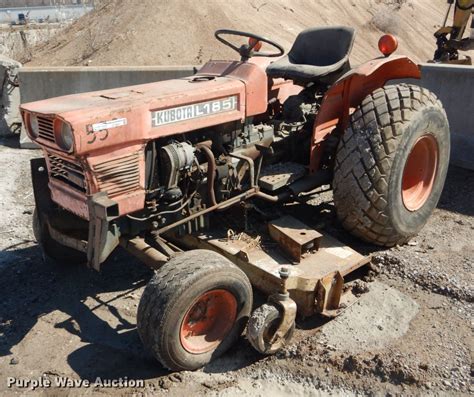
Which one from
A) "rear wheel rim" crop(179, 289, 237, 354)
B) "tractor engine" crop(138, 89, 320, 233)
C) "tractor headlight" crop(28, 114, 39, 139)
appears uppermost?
"tractor headlight" crop(28, 114, 39, 139)

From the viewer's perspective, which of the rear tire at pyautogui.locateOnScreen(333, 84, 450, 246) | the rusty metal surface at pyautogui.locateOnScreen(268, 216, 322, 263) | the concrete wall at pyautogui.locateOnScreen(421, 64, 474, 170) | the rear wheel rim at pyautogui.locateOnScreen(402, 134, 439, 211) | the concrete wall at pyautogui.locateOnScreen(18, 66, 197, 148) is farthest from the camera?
the concrete wall at pyautogui.locateOnScreen(18, 66, 197, 148)

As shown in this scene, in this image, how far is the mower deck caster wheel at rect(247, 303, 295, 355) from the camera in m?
3.30

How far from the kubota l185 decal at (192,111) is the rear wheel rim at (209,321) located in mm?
1174

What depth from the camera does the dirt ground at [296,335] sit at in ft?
10.7

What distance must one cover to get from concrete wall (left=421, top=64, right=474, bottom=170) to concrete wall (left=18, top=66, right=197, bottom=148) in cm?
371

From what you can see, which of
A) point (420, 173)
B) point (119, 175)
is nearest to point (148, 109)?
point (119, 175)

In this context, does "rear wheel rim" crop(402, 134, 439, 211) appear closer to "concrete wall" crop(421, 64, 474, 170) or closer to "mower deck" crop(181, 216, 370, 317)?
"mower deck" crop(181, 216, 370, 317)

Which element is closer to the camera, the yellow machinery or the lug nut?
the lug nut

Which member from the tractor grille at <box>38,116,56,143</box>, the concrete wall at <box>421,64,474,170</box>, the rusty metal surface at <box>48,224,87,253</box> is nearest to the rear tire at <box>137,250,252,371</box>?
the rusty metal surface at <box>48,224,87,253</box>

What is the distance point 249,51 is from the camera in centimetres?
438

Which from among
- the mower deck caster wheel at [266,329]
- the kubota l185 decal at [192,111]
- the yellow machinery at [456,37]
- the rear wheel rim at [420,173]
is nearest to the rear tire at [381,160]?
the rear wheel rim at [420,173]

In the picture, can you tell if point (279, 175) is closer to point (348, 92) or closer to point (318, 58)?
point (348, 92)

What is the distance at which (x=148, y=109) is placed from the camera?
3.50 meters

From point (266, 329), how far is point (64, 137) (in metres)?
1.72
